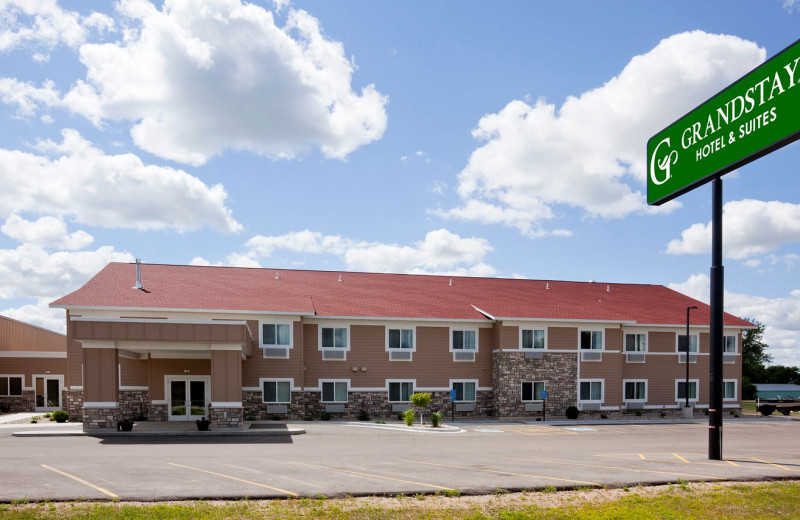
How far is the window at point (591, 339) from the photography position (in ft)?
113

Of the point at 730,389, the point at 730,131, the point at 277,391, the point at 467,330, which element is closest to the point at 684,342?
the point at 730,389

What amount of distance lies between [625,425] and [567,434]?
22.7 feet

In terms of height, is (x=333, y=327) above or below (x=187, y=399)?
above

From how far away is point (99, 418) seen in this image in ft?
75.7

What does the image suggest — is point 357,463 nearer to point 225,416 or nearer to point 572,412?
point 225,416

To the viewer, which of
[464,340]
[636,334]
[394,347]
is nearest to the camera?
[394,347]

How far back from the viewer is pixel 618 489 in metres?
11.2

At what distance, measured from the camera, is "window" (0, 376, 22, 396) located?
35719 millimetres

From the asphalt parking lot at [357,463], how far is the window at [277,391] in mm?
6926

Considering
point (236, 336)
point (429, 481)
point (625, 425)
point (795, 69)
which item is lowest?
point (625, 425)

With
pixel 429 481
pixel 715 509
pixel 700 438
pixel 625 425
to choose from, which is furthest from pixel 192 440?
pixel 625 425

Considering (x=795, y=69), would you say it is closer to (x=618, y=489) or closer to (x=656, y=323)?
(x=618, y=489)

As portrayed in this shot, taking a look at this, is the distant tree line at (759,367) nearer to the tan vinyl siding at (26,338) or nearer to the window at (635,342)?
the window at (635,342)

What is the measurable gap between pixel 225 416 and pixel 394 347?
11.2m
